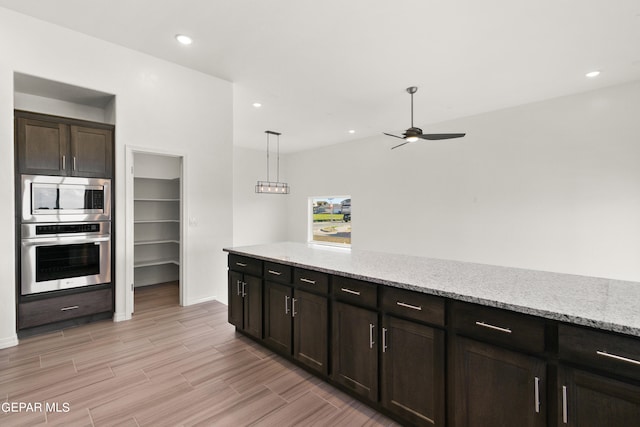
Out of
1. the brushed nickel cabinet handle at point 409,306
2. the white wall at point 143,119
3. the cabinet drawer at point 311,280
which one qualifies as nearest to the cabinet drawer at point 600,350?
the brushed nickel cabinet handle at point 409,306

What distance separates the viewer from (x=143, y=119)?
3.55 meters

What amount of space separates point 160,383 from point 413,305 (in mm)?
1986

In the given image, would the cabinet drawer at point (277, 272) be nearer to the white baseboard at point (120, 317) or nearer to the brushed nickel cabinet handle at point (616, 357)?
the brushed nickel cabinet handle at point (616, 357)

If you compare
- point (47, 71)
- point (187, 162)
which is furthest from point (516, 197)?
point (47, 71)

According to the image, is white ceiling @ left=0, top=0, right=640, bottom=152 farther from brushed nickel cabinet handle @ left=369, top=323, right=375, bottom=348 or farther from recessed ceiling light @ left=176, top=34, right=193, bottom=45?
brushed nickel cabinet handle @ left=369, top=323, right=375, bottom=348

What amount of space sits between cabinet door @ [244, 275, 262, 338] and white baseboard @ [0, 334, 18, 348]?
213cm

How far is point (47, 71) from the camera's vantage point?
9.68ft

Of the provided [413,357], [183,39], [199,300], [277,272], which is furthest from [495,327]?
[183,39]

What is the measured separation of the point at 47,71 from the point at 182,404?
341 cm

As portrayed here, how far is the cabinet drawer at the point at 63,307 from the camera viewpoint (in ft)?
9.46

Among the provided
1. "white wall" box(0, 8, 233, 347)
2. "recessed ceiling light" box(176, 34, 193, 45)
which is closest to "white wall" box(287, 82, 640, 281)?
"white wall" box(0, 8, 233, 347)

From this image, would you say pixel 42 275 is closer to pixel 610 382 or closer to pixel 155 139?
pixel 155 139

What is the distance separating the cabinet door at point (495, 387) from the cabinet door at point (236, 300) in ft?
6.96

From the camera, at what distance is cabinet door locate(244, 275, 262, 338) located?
9.12 ft
